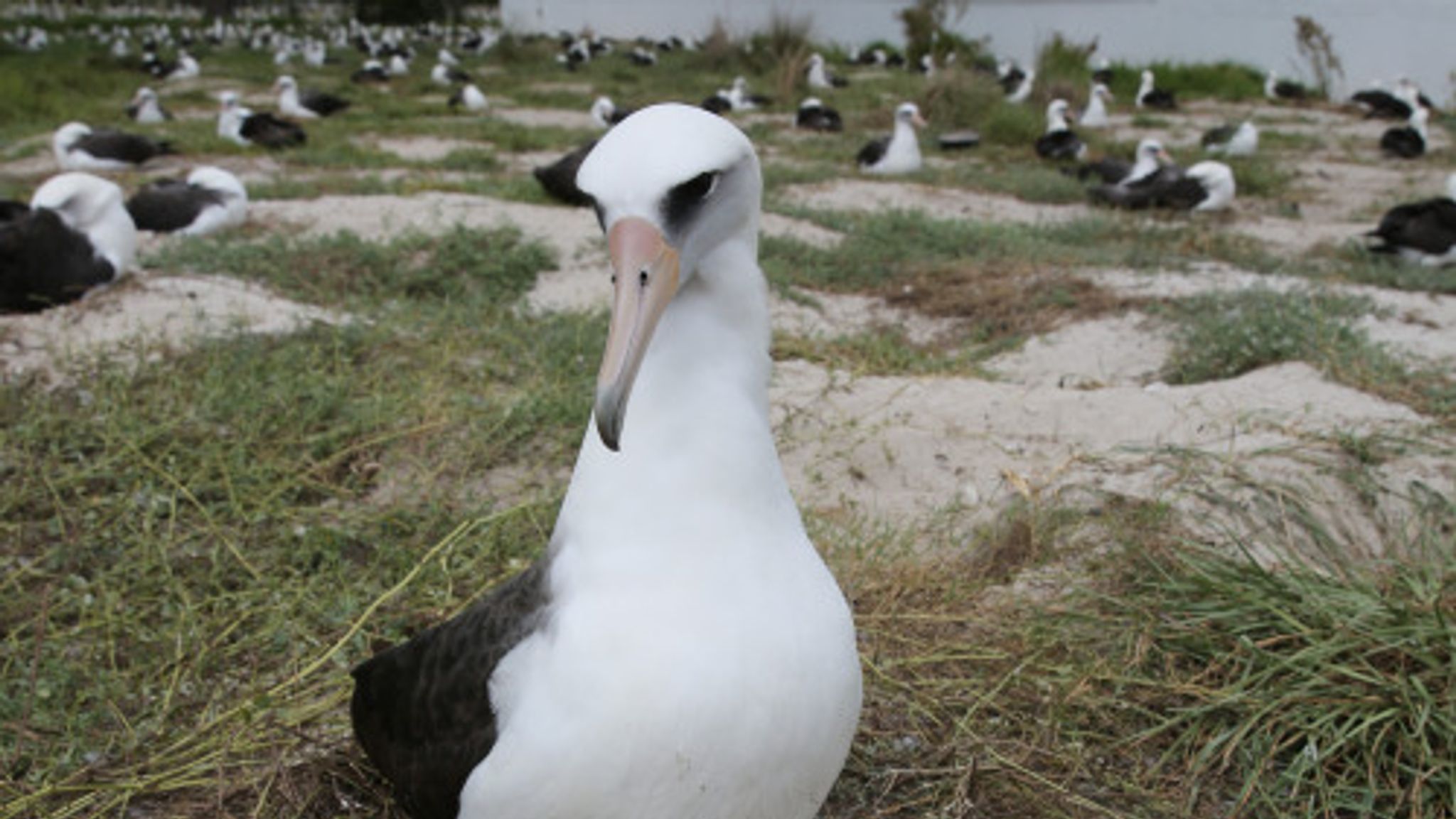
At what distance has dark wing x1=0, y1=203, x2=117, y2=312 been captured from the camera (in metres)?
5.39

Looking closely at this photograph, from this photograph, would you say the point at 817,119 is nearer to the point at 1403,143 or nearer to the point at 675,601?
the point at 1403,143

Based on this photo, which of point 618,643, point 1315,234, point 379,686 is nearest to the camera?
point 618,643

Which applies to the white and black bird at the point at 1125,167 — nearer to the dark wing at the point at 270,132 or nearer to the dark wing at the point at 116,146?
the dark wing at the point at 270,132

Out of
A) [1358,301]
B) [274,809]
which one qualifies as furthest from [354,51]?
[274,809]

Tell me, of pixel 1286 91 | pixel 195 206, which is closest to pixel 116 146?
pixel 195 206

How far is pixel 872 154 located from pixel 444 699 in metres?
10.3

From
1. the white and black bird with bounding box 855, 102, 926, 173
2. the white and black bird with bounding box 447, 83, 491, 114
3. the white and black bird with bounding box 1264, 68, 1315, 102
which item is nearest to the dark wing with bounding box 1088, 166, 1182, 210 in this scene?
the white and black bird with bounding box 855, 102, 926, 173

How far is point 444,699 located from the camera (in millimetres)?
1797

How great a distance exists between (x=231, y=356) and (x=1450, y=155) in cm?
1388

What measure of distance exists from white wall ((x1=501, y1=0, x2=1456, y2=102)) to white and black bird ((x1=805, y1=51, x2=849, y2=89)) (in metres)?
1.10

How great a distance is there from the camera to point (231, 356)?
4.31m

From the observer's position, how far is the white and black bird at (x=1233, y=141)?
42.5ft

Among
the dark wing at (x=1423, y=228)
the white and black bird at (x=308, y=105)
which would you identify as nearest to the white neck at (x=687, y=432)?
the dark wing at (x=1423, y=228)

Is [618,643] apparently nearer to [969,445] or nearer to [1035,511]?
[1035,511]
